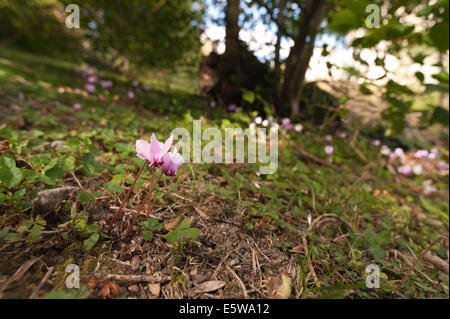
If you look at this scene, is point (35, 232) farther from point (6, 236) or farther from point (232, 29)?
point (232, 29)

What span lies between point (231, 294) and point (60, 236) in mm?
791

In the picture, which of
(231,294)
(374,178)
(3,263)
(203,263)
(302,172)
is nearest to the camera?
(3,263)

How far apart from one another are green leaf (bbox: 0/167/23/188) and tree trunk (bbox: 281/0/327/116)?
3741 millimetres

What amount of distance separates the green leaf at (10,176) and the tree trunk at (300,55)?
3741 mm

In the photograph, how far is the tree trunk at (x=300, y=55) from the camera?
3.67 meters

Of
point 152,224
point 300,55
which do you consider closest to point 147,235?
point 152,224

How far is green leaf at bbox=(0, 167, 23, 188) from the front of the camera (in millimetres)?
1102

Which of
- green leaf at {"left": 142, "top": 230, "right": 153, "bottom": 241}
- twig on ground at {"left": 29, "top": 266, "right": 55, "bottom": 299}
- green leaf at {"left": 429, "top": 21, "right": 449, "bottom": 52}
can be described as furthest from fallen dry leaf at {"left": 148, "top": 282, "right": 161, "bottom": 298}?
green leaf at {"left": 429, "top": 21, "right": 449, "bottom": 52}

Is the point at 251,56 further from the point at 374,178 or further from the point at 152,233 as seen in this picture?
the point at 152,233

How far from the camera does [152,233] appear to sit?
3.81ft

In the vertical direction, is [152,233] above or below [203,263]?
above

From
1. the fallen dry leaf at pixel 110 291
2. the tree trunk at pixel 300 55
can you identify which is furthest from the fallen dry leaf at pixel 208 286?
the tree trunk at pixel 300 55

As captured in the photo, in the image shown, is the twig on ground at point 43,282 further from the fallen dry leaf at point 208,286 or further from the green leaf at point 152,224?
the fallen dry leaf at point 208,286

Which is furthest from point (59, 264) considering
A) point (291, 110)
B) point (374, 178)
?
point (291, 110)
